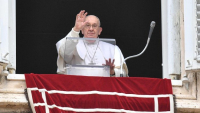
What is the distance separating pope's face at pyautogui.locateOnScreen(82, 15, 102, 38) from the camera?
513 inches

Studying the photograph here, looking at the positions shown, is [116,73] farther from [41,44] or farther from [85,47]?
[41,44]

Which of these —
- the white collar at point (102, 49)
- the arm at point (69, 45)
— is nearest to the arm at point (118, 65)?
the white collar at point (102, 49)

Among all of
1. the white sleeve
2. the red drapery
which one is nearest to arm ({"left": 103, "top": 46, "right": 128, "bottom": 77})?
the red drapery

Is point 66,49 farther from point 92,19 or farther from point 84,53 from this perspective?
point 92,19

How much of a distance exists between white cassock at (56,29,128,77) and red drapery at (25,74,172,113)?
31cm

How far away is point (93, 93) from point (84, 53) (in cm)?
57

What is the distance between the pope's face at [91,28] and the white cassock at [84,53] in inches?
13.2

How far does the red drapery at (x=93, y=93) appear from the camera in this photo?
12.1 m

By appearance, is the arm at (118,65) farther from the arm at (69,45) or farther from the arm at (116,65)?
the arm at (69,45)

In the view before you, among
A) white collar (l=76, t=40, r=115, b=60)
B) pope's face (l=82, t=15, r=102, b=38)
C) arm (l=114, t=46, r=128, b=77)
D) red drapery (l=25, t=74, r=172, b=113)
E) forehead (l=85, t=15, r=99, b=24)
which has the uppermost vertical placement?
forehead (l=85, t=15, r=99, b=24)

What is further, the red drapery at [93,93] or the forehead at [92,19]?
the forehead at [92,19]

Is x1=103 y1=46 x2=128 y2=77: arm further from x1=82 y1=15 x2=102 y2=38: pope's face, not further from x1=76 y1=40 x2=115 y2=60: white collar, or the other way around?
x1=82 y1=15 x2=102 y2=38: pope's face

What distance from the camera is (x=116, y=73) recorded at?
12594 millimetres

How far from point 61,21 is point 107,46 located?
5.04 ft
